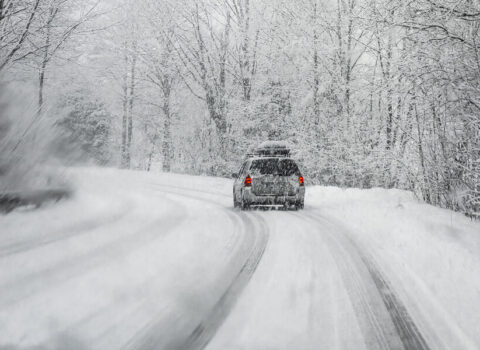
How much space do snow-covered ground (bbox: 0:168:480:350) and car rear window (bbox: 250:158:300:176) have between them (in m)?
3.14

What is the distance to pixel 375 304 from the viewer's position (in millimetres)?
4516

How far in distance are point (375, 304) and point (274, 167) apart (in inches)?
354

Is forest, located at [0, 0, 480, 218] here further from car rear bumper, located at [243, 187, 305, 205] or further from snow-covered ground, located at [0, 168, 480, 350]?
car rear bumper, located at [243, 187, 305, 205]

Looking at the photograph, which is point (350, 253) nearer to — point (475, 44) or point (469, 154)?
point (469, 154)

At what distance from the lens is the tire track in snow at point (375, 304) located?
3.60 m

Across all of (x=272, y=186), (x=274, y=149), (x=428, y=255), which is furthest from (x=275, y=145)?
(x=428, y=255)

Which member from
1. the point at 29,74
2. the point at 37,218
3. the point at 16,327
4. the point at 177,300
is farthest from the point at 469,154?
the point at 29,74

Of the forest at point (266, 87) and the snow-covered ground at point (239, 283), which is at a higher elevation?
the forest at point (266, 87)

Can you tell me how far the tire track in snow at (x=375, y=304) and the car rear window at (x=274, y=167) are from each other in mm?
6023

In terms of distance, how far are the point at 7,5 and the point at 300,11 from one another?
50.2 feet

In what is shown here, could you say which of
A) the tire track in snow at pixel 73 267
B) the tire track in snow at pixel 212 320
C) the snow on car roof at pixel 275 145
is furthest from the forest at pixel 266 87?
the tire track in snow at pixel 212 320

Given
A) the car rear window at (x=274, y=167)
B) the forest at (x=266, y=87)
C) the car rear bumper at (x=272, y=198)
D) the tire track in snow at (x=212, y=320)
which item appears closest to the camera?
the tire track in snow at (x=212, y=320)

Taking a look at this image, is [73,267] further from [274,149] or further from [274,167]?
[274,149]

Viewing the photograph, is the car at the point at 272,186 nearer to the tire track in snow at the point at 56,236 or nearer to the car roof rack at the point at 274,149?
the tire track in snow at the point at 56,236
